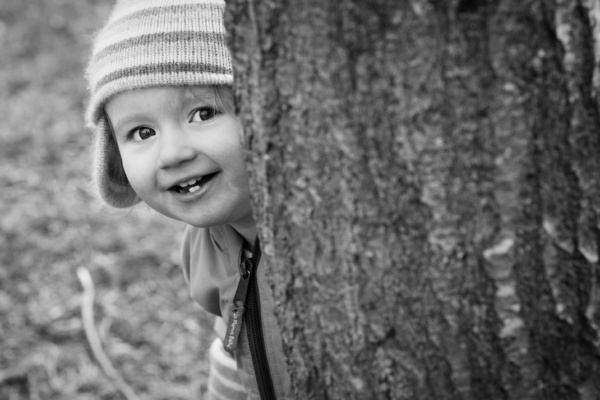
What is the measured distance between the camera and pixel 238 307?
6.06ft

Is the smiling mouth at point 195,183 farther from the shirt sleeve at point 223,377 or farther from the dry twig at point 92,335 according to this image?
the dry twig at point 92,335

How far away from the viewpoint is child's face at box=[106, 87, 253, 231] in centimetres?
162

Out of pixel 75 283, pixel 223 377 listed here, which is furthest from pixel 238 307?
pixel 75 283

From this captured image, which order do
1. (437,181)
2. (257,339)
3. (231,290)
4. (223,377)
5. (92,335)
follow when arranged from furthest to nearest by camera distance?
(92,335) → (223,377) → (231,290) → (257,339) → (437,181)

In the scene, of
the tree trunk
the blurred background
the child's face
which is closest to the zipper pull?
the child's face

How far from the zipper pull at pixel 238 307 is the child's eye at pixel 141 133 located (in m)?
0.44

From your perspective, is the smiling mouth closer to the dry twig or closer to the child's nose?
the child's nose

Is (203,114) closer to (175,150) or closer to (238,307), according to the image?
(175,150)

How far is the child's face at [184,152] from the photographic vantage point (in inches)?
63.6

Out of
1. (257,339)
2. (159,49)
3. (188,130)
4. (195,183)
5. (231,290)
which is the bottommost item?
(257,339)

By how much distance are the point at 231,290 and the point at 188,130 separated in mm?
562

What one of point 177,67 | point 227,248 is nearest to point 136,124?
point 177,67

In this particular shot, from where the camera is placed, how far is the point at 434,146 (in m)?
0.94

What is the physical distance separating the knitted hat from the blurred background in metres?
0.56
